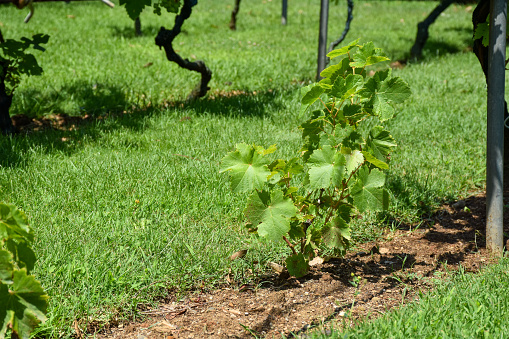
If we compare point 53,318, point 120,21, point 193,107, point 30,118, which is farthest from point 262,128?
point 120,21

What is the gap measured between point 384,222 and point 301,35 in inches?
354

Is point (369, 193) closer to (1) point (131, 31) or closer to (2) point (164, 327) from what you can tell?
(2) point (164, 327)

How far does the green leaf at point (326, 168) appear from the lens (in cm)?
247

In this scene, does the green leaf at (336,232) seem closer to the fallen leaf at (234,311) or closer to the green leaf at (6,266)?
the fallen leaf at (234,311)

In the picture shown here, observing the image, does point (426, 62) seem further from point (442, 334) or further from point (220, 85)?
point (442, 334)

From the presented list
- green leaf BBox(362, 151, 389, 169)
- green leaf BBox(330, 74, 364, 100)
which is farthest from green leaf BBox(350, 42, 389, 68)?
green leaf BBox(362, 151, 389, 169)

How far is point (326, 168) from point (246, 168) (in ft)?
1.27

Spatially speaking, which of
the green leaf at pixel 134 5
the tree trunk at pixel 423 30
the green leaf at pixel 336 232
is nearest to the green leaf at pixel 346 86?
the green leaf at pixel 336 232

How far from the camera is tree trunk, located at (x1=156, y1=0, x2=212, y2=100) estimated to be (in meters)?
6.15

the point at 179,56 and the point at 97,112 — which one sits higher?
the point at 179,56

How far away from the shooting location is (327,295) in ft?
9.08

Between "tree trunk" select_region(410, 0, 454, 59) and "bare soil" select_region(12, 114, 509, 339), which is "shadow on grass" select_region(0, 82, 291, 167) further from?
"tree trunk" select_region(410, 0, 454, 59)

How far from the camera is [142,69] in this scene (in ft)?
25.8

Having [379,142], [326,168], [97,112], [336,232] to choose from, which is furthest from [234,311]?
[97,112]
